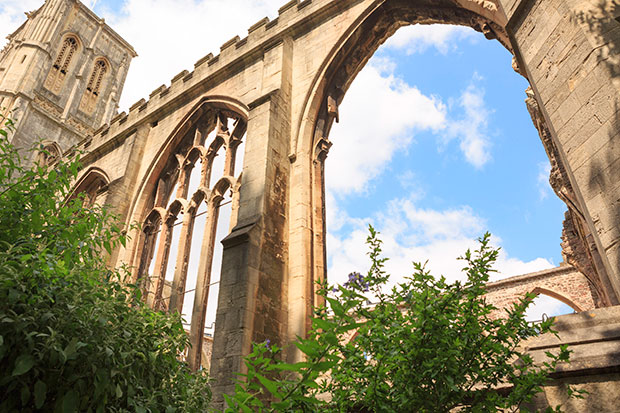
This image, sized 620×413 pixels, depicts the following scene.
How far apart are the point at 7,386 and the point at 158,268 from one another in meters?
7.18

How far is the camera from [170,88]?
10758 millimetres

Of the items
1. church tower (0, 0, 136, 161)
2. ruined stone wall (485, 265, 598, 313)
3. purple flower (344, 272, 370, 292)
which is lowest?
purple flower (344, 272, 370, 292)

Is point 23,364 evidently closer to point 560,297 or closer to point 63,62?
point 560,297

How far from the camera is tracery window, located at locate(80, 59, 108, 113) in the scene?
2122 centimetres

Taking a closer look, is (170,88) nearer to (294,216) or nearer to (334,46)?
(334,46)

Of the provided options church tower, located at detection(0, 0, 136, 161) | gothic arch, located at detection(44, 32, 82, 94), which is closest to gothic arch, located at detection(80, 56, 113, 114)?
church tower, located at detection(0, 0, 136, 161)

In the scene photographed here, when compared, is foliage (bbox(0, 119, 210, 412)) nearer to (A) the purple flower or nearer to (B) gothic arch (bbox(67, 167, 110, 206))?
(A) the purple flower

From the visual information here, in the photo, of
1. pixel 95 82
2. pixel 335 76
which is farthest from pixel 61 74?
pixel 335 76

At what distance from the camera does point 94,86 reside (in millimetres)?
22375

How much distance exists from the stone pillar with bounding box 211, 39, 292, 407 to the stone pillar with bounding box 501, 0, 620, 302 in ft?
11.5

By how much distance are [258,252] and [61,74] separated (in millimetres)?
20296

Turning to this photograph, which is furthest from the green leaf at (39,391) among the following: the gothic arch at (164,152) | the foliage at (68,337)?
the gothic arch at (164,152)

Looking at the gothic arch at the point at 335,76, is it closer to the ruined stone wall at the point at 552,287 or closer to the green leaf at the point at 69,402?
the green leaf at the point at 69,402

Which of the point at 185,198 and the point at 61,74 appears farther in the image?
the point at 61,74
